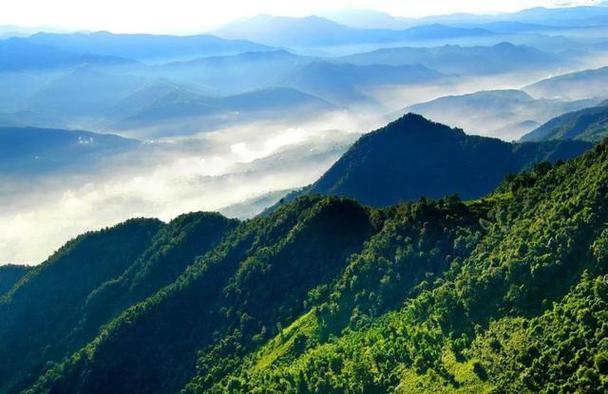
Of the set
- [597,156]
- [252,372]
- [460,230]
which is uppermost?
[597,156]

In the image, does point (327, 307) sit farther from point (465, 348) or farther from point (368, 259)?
point (465, 348)

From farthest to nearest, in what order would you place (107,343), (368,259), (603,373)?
1. (107,343)
2. (368,259)
3. (603,373)

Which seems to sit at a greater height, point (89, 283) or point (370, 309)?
point (89, 283)

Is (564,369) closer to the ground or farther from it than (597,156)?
closer to the ground

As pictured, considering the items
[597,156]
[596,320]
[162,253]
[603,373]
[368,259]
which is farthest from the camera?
[162,253]

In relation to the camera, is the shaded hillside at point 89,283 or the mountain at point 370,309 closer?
the mountain at point 370,309

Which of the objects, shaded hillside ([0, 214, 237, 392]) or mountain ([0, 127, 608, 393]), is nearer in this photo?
mountain ([0, 127, 608, 393])

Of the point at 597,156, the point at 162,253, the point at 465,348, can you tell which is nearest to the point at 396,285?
the point at 465,348

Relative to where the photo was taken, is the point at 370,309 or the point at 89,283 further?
the point at 89,283
